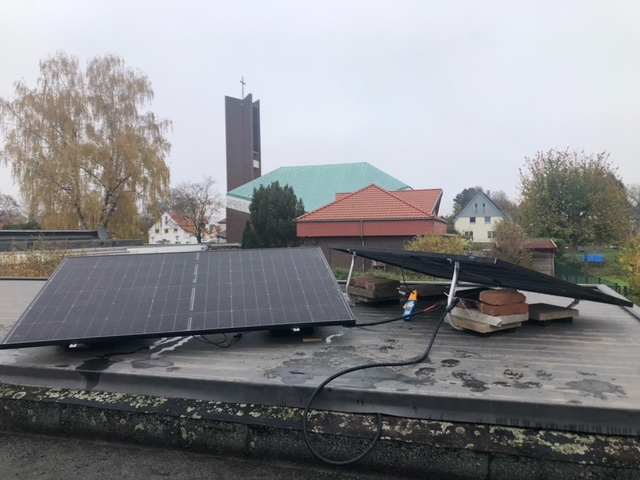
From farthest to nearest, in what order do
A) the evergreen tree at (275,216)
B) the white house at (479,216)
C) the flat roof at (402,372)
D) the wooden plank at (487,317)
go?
the white house at (479,216) → the evergreen tree at (275,216) → the wooden plank at (487,317) → the flat roof at (402,372)

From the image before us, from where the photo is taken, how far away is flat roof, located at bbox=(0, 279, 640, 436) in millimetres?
1874

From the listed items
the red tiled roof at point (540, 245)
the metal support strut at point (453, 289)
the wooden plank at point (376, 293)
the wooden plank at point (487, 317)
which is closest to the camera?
the metal support strut at point (453, 289)

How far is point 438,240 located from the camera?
1628 cm

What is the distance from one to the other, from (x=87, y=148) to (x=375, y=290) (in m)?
23.5

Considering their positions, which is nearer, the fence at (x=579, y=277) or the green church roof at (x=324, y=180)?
the fence at (x=579, y=277)

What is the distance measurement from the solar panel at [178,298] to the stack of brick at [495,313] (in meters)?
0.94

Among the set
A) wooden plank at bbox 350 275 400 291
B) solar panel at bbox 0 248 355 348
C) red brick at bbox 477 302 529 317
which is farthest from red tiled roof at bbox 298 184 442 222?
solar panel at bbox 0 248 355 348

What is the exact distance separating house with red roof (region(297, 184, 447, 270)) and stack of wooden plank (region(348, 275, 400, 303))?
49.7ft

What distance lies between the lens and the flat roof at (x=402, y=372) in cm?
187

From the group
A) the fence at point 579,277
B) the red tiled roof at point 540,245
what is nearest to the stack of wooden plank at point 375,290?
the fence at point 579,277

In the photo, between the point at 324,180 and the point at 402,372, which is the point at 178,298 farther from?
the point at 324,180

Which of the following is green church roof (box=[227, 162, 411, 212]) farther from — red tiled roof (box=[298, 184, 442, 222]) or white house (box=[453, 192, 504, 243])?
white house (box=[453, 192, 504, 243])

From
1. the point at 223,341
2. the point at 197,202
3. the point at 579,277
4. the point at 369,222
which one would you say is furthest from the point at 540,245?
the point at 197,202

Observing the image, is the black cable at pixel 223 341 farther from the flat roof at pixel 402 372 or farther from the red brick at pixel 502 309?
the red brick at pixel 502 309
